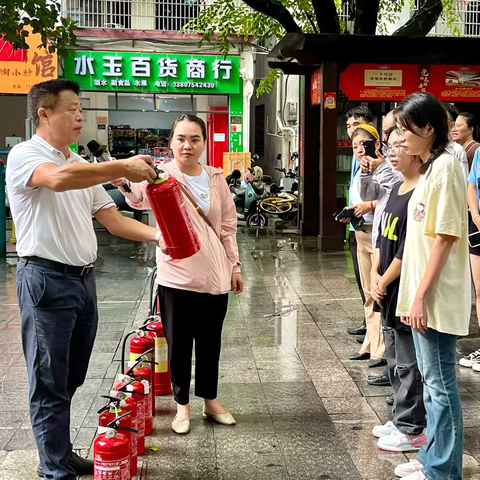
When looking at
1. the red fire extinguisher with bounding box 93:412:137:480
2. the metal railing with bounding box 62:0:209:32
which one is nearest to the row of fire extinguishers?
the red fire extinguisher with bounding box 93:412:137:480

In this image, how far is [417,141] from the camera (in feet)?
11.0

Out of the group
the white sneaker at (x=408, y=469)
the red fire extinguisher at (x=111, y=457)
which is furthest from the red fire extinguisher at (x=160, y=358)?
the white sneaker at (x=408, y=469)

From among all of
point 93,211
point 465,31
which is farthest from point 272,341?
point 465,31

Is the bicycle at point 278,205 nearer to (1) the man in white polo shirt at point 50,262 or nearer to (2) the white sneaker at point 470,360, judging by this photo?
(2) the white sneaker at point 470,360

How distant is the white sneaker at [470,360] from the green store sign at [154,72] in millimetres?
16270

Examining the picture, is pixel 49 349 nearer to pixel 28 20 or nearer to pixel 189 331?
pixel 189 331

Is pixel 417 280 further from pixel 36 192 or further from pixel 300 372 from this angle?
pixel 300 372

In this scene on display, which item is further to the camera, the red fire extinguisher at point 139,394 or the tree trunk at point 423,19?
the tree trunk at point 423,19

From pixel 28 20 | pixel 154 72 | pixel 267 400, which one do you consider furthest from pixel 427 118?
pixel 154 72

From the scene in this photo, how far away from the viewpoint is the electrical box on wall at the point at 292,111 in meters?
21.5

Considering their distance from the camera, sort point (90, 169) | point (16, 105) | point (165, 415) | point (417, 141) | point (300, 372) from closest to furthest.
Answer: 1. point (90, 169)
2. point (417, 141)
3. point (165, 415)
4. point (300, 372)
5. point (16, 105)

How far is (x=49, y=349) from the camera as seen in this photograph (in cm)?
335

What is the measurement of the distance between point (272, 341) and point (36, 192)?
3.51 m

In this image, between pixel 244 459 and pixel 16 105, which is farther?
pixel 16 105
